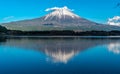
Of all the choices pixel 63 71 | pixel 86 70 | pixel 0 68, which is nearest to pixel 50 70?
pixel 63 71

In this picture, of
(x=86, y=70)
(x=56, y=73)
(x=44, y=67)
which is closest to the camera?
(x=56, y=73)

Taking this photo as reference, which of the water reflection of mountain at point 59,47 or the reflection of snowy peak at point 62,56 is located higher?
the reflection of snowy peak at point 62,56

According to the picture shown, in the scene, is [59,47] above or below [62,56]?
below

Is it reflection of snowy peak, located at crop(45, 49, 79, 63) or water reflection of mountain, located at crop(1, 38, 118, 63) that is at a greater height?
reflection of snowy peak, located at crop(45, 49, 79, 63)

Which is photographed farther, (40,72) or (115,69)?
(115,69)

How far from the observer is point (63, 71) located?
16.6m

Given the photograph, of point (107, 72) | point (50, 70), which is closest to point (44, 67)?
Result: point (50, 70)

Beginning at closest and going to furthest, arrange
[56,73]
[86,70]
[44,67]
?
[56,73], [86,70], [44,67]

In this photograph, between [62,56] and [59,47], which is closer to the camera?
[62,56]

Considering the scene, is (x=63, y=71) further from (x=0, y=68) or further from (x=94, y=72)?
(x=0, y=68)

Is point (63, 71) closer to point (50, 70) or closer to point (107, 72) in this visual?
point (50, 70)

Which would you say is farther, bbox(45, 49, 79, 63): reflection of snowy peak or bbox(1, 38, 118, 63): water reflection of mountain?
bbox(1, 38, 118, 63): water reflection of mountain

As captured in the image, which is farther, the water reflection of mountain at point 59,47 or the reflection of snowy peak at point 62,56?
the water reflection of mountain at point 59,47

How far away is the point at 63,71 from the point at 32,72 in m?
1.81
